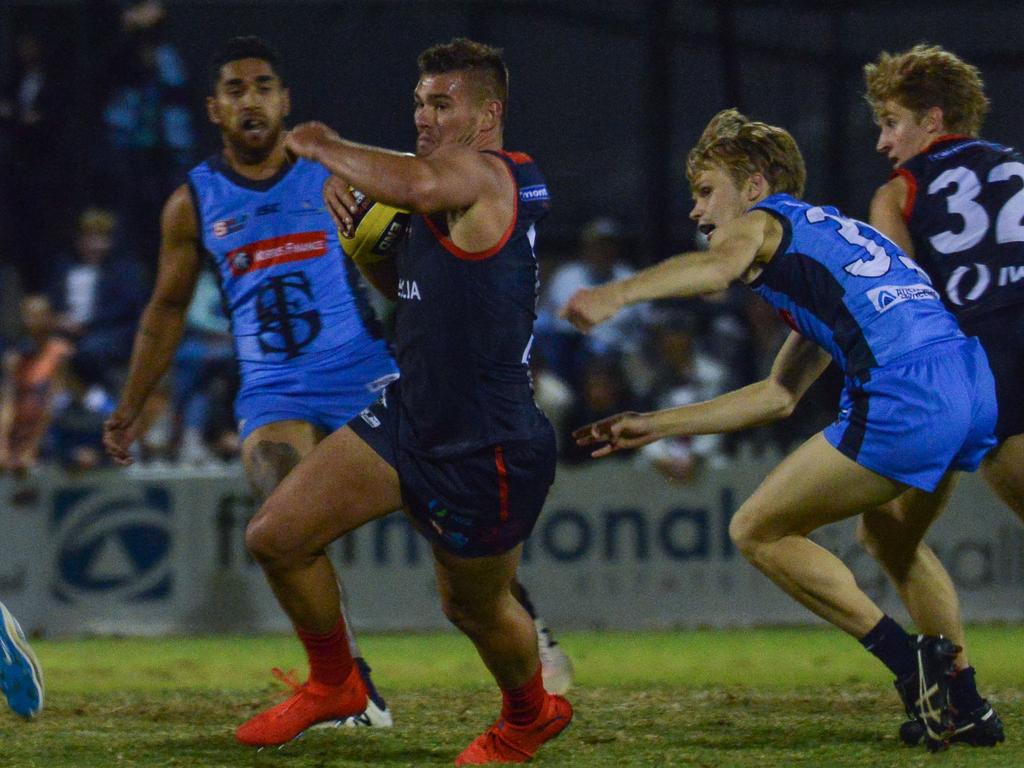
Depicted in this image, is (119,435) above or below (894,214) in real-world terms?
below

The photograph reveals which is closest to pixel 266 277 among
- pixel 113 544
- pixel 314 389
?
pixel 314 389

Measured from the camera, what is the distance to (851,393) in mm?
5496

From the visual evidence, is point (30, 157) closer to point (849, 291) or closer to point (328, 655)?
point (328, 655)

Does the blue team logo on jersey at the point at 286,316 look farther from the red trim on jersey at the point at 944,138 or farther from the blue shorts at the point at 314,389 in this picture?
the red trim on jersey at the point at 944,138

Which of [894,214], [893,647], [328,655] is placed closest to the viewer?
[893,647]

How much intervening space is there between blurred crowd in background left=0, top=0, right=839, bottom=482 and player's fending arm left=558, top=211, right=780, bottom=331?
5.13 metres

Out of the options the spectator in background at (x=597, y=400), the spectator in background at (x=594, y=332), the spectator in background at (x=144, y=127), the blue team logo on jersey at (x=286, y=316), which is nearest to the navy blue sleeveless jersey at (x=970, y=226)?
the blue team logo on jersey at (x=286, y=316)

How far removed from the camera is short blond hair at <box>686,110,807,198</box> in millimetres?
5605

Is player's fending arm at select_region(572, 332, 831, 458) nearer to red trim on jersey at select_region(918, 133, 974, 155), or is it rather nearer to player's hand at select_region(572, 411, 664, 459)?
player's hand at select_region(572, 411, 664, 459)

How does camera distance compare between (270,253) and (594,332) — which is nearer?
(270,253)

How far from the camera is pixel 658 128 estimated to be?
44.7 feet

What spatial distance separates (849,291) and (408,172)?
153 cm

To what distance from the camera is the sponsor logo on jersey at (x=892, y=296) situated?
17.8 feet

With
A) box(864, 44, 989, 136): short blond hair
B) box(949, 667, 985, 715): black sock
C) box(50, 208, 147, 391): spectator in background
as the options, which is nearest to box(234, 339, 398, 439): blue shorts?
box(864, 44, 989, 136): short blond hair
